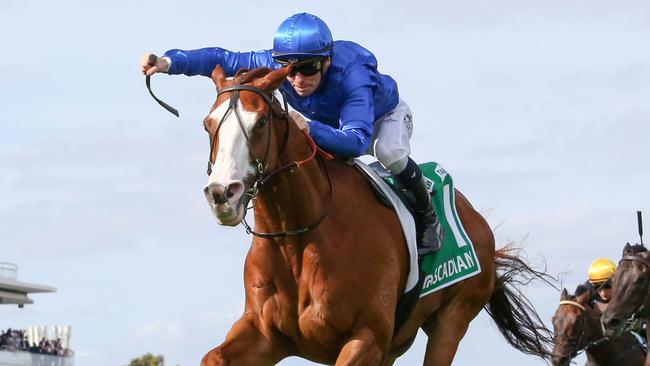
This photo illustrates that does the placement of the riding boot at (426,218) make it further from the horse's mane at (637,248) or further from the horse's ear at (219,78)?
the horse's mane at (637,248)

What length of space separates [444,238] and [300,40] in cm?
Result: 200

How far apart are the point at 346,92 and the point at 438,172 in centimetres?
163

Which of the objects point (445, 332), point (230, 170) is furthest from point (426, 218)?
point (230, 170)

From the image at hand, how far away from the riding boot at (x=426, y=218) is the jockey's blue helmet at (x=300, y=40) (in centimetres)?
129

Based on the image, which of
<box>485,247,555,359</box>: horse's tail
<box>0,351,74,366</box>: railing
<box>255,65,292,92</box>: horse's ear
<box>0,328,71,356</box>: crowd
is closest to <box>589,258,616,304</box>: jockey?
<box>485,247,555,359</box>: horse's tail

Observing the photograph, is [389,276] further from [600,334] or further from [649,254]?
[600,334]

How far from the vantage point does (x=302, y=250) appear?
26.9ft

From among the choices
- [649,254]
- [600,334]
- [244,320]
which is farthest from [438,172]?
[600,334]

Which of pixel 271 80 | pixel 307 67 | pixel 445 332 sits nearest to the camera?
pixel 271 80

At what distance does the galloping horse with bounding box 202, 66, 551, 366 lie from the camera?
7699 millimetres

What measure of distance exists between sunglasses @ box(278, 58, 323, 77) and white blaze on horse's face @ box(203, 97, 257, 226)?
2.99 ft

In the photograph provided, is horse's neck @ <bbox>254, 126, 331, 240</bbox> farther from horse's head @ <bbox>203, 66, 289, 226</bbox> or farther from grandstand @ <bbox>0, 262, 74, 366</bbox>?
grandstand @ <bbox>0, 262, 74, 366</bbox>

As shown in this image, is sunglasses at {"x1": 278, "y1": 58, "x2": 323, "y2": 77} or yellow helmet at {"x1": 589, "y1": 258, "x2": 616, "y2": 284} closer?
sunglasses at {"x1": 278, "y1": 58, "x2": 323, "y2": 77}

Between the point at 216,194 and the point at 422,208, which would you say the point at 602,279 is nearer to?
the point at 422,208
